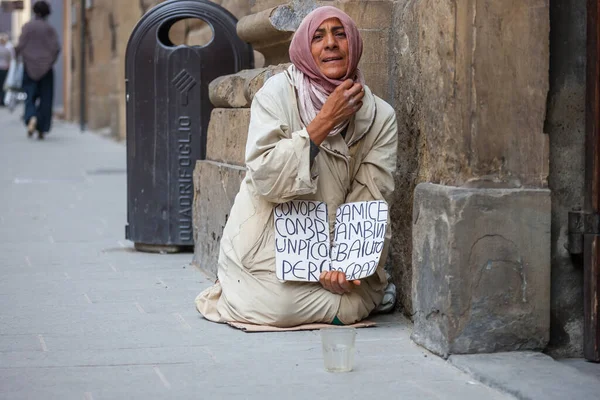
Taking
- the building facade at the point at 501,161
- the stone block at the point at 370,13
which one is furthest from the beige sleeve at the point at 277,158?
the stone block at the point at 370,13

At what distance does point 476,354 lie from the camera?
4.29 m

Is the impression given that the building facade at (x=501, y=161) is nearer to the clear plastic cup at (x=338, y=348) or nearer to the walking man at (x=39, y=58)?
the clear plastic cup at (x=338, y=348)

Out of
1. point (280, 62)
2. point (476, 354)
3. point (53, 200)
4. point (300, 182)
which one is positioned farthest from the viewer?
point (53, 200)

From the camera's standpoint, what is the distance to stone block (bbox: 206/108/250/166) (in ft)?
19.3

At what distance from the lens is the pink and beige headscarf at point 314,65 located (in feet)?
15.5

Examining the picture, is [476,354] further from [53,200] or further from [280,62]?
[53,200]

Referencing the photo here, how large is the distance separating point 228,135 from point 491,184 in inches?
85.8

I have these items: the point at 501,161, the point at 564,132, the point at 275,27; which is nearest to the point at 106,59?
the point at 275,27

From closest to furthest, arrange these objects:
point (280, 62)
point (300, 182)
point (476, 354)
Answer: point (476, 354)
point (300, 182)
point (280, 62)

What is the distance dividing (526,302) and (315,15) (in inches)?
57.4

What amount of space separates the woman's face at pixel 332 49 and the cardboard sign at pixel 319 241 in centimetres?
56

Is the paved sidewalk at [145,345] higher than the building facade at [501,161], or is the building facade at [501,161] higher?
the building facade at [501,161]

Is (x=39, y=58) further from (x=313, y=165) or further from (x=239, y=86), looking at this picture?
(x=313, y=165)

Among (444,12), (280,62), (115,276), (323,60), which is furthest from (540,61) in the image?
(115,276)
